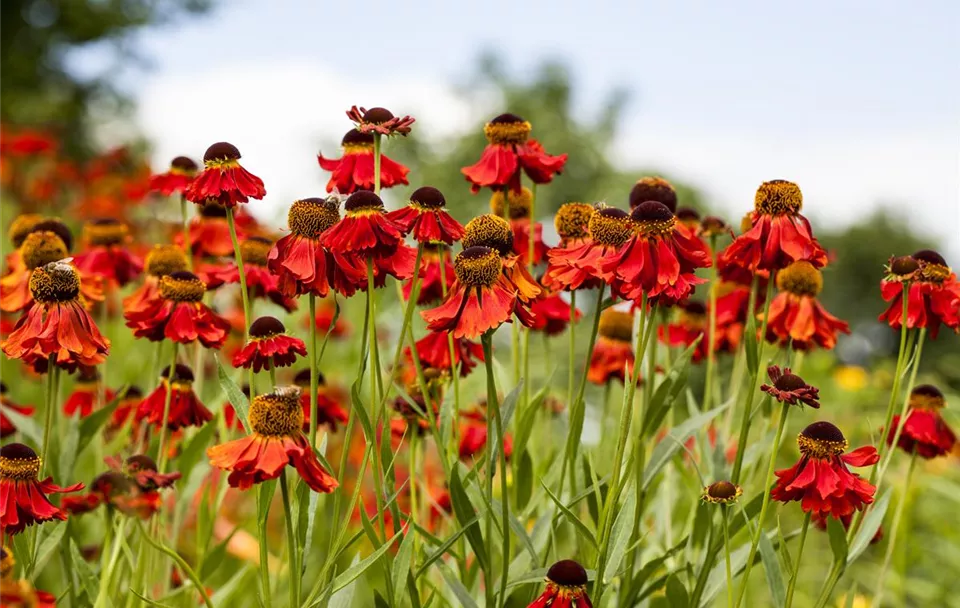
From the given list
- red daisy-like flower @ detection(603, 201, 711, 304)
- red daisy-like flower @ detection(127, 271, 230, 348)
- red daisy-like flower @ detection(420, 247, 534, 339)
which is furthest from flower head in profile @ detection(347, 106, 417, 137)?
red daisy-like flower @ detection(127, 271, 230, 348)

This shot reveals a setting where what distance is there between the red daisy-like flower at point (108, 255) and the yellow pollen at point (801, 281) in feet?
4.09

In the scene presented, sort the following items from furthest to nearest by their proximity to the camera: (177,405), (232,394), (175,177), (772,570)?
(175,177) → (177,405) → (772,570) → (232,394)

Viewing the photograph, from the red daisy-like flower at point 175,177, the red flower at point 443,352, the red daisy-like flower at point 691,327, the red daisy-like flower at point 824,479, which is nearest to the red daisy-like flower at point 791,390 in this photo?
the red daisy-like flower at point 824,479

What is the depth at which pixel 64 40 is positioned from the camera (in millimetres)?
13180

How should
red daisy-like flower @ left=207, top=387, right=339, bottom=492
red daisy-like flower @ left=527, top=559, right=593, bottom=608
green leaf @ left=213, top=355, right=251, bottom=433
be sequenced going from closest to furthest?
red daisy-like flower @ left=207, top=387, right=339, bottom=492
red daisy-like flower @ left=527, top=559, right=593, bottom=608
green leaf @ left=213, top=355, right=251, bottom=433

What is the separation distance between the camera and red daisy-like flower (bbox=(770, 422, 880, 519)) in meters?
1.17

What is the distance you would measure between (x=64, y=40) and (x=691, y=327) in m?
13.0

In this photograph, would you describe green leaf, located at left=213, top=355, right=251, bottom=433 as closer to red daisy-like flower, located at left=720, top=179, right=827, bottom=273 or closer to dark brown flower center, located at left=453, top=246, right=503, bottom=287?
dark brown flower center, located at left=453, top=246, right=503, bottom=287

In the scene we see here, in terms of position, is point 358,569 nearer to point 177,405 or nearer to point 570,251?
point 570,251

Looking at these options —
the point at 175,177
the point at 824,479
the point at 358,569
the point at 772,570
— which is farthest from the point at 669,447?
the point at 175,177

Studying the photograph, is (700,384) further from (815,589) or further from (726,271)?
(726,271)

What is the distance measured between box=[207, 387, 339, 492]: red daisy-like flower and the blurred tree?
11.8 m

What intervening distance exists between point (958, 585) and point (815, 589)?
505 millimetres

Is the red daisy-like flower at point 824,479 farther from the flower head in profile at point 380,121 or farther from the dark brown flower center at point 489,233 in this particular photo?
the flower head in profile at point 380,121
